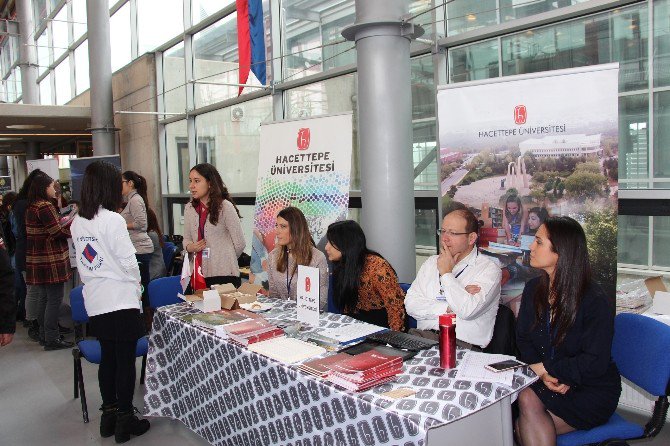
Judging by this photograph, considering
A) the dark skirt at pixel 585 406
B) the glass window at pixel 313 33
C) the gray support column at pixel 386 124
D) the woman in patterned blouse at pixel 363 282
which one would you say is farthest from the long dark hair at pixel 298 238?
the glass window at pixel 313 33

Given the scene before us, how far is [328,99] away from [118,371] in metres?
3.25

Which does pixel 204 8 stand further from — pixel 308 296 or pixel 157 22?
pixel 308 296

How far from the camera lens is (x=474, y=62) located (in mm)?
4062

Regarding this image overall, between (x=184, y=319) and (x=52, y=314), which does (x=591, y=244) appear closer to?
(x=184, y=319)

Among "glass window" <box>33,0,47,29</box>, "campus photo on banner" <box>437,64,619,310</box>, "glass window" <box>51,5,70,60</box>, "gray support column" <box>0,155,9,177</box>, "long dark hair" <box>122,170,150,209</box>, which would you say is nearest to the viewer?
"campus photo on banner" <box>437,64,619,310</box>

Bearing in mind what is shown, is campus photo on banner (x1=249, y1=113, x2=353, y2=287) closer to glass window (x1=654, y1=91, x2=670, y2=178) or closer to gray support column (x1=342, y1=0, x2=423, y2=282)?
gray support column (x1=342, y1=0, x2=423, y2=282)

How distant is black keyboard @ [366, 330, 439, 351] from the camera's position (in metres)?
2.25

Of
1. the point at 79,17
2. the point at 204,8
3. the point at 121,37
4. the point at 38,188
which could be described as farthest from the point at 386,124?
the point at 79,17

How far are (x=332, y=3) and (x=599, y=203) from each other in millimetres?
3653

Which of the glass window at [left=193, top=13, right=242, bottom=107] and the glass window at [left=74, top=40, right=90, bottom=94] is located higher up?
the glass window at [left=74, top=40, right=90, bottom=94]

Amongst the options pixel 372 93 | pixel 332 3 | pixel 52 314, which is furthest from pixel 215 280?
pixel 332 3

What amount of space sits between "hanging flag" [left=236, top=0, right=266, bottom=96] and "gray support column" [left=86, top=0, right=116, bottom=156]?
4.74 m

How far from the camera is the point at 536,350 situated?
2.33m

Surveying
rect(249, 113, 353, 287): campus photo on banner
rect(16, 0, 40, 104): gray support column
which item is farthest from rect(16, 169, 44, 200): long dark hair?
rect(16, 0, 40, 104): gray support column
